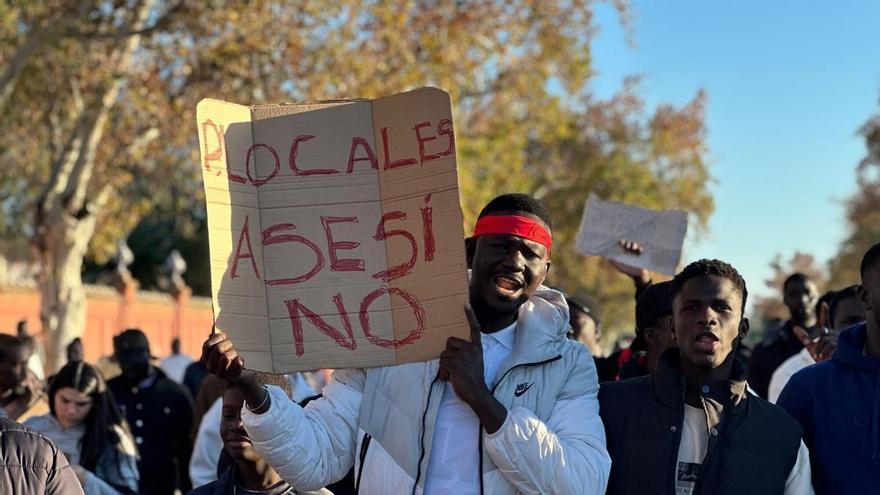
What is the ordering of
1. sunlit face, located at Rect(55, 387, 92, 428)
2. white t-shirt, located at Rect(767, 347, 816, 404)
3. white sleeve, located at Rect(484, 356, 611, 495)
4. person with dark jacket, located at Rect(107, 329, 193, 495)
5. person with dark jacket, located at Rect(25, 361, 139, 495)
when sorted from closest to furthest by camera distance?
white sleeve, located at Rect(484, 356, 611, 495) < white t-shirt, located at Rect(767, 347, 816, 404) < person with dark jacket, located at Rect(25, 361, 139, 495) < sunlit face, located at Rect(55, 387, 92, 428) < person with dark jacket, located at Rect(107, 329, 193, 495)

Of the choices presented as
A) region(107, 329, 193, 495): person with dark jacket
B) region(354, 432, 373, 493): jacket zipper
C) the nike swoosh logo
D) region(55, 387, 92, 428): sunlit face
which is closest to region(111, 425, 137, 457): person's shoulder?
region(55, 387, 92, 428): sunlit face

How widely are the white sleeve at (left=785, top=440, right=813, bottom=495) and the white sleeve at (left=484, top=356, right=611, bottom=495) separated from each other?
2.00 feet

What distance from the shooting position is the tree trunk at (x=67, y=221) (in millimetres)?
17828

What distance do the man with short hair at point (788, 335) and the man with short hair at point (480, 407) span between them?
14.3 feet

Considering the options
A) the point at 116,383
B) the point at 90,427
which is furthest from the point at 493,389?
the point at 116,383

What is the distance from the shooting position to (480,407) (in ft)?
10.5

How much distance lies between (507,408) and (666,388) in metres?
0.59

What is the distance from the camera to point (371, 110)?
3484mm

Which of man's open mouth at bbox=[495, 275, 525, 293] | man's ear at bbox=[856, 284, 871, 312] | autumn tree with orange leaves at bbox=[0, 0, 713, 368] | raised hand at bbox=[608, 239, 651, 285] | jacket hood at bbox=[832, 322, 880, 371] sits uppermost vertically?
autumn tree with orange leaves at bbox=[0, 0, 713, 368]

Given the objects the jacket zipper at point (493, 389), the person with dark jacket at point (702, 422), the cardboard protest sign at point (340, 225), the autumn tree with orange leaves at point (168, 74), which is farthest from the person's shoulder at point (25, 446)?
the autumn tree with orange leaves at point (168, 74)

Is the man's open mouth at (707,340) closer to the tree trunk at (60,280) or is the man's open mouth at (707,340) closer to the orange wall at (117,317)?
the tree trunk at (60,280)

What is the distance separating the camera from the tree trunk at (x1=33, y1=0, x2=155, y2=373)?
702 inches

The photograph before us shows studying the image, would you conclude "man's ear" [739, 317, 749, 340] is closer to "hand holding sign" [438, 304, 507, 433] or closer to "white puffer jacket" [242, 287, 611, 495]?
"white puffer jacket" [242, 287, 611, 495]

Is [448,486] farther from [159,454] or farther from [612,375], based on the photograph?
[159,454]
